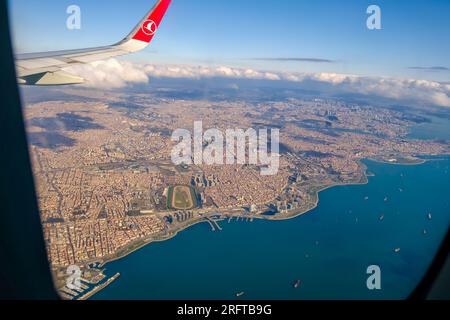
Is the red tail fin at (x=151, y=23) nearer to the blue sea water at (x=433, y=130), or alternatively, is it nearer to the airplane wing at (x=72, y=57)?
the airplane wing at (x=72, y=57)

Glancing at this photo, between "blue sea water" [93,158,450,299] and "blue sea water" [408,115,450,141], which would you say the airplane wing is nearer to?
"blue sea water" [93,158,450,299]

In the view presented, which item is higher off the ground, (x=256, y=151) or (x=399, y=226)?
(x=256, y=151)

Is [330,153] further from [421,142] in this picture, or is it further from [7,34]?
[7,34]

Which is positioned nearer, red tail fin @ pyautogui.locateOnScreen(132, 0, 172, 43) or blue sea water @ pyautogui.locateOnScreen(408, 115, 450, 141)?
red tail fin @ pyautogui.locateOnScreen(132, 0, 172, 43)

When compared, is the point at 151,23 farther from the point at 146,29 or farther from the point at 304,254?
the point at 304,254

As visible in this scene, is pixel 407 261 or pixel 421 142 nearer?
pixel 407 261

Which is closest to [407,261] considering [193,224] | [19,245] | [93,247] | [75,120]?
[193,224]

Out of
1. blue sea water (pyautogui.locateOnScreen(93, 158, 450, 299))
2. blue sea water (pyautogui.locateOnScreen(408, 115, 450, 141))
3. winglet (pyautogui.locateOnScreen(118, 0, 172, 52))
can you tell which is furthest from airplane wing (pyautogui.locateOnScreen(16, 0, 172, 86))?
blue sea water (pyautogui.locateOnScreen(408, 115, 450, 141))
